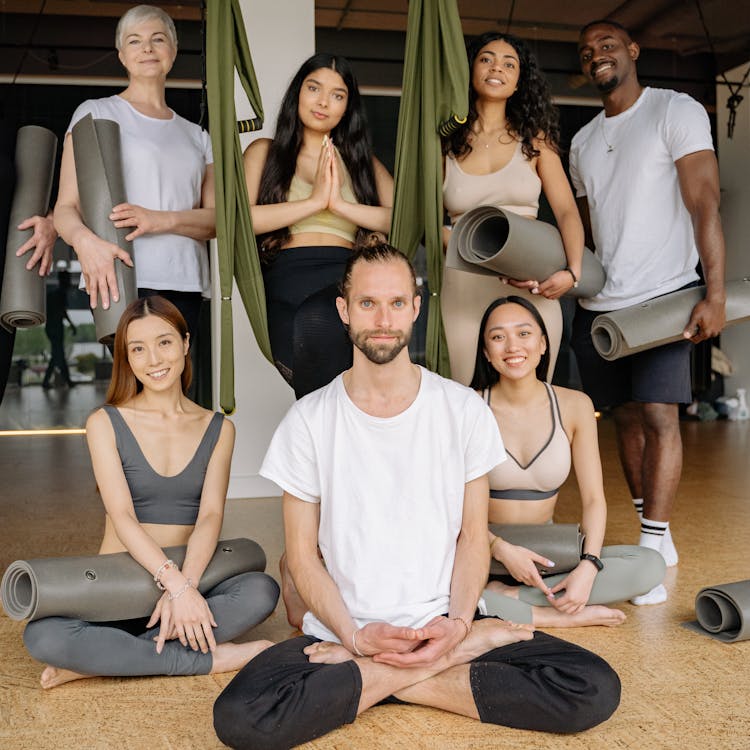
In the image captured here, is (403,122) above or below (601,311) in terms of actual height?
above

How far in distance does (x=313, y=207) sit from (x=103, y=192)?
563 mm

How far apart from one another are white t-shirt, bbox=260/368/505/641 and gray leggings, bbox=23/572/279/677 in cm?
26

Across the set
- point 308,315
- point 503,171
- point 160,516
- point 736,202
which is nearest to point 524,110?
→ point 503,171

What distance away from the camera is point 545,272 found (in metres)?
2.70

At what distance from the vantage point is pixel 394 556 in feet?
6.24

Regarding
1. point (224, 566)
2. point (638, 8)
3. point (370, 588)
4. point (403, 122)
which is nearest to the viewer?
point (370, 588)

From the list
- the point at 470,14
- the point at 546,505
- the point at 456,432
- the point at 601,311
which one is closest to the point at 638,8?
the point at 470,14

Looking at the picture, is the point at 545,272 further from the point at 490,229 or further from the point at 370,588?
the point at 370,588

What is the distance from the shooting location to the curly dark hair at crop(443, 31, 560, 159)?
9.04 feet

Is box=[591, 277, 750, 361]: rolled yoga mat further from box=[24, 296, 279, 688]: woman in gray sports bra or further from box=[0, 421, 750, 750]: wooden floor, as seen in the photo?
box=[24, 296, 279, 688]: woman in gray sports bra

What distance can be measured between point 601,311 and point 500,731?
1.63 m

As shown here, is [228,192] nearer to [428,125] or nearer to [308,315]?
[308,315]

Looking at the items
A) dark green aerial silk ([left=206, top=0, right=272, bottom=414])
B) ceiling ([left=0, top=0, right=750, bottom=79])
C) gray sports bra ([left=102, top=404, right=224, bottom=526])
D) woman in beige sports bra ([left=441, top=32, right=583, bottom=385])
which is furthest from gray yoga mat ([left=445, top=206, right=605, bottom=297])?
ceiling ([left=0, top=0, right=750, bottom=79])

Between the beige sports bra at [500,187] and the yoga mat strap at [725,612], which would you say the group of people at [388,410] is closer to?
the beige sports bra at [500,187]
